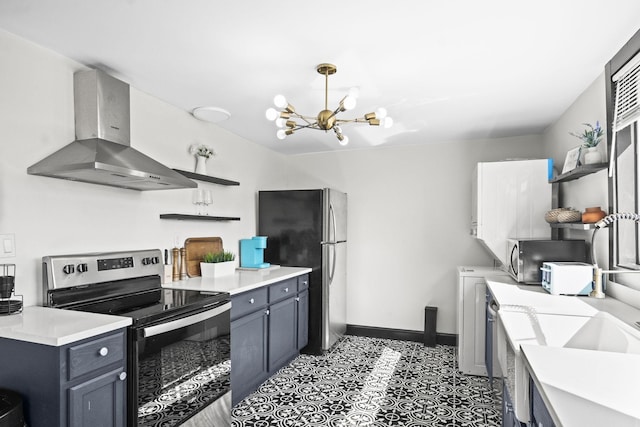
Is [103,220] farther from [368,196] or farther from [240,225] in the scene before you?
[368,196]

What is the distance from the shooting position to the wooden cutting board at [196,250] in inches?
130

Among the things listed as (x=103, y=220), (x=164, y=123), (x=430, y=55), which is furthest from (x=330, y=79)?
(x=103, y=220)

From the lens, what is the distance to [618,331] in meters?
1.75

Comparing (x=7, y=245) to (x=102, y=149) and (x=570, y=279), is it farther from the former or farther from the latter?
(x=570, y=279)

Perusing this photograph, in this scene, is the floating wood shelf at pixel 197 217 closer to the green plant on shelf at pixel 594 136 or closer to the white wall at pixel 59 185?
the white wall at pixel 59 185

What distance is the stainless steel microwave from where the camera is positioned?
2840mm

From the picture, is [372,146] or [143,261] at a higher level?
[372,146]

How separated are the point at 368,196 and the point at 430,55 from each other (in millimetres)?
2585

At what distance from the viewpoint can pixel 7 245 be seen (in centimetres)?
201

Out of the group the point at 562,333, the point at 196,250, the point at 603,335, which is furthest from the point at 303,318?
the point at 603,335

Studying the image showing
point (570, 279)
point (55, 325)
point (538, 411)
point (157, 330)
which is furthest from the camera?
point (570, 279)

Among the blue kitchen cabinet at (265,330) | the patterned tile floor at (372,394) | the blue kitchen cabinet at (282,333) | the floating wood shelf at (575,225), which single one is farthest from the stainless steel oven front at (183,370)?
the floating wood shelf at (575,225)

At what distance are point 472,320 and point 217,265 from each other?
93.3 inches

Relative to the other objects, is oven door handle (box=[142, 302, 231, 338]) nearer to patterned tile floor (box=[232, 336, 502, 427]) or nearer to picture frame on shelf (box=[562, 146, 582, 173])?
patterned tile floor (box=[232, 336, 502, 427])
